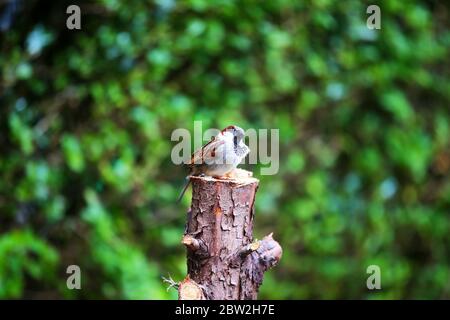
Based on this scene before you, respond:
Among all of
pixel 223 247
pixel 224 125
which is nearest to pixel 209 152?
pixel 223 247

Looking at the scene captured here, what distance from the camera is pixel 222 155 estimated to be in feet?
7.90

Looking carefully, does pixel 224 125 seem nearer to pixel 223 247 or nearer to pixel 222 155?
pixel 222 155

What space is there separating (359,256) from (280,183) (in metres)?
0.92

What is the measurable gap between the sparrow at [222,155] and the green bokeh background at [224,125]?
1377mm

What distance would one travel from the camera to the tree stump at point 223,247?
2281 mm

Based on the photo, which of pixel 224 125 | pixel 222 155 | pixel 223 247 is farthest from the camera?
pixel 224 125

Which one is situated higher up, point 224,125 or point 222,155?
point 224,125

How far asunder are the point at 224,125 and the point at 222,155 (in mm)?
1659

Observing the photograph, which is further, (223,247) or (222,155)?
(222,155)

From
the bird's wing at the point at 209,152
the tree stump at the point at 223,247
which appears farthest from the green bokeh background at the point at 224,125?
the tree stump at the point at 223,247

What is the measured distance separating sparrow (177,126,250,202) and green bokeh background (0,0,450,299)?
1.38 meters

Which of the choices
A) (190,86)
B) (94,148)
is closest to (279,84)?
(190,86)

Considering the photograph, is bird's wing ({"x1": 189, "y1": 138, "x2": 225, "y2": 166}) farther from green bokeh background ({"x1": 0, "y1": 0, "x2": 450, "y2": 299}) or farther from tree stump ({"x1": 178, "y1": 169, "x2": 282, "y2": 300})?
green bokeh background ({"x1": 0, "y1": 0, "x2": 450, "y2": 299})

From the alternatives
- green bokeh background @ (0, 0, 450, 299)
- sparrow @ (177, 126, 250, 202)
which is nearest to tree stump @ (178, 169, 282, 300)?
sparrow @ (177, 126, 250, 202)
